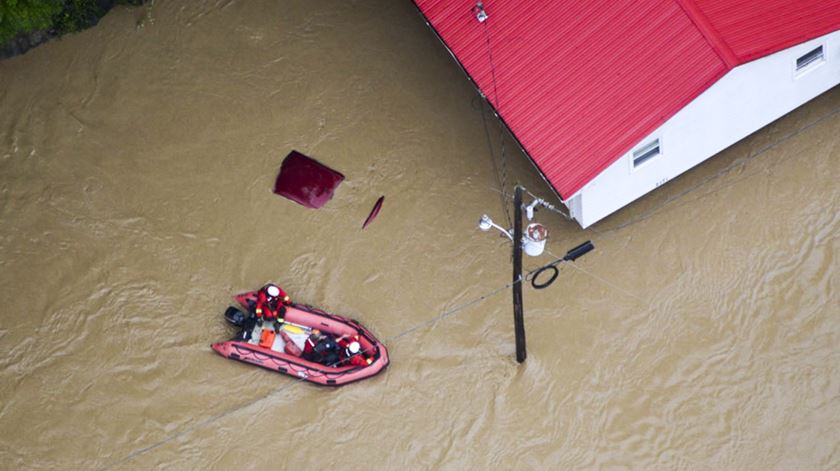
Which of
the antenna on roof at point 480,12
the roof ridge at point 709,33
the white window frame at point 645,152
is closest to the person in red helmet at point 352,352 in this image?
the white window frame at point 645,152

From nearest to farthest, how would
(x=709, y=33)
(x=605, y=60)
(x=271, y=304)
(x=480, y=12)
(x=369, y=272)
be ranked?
(x=709, y=33) → (x=605, y=60) → (x=480, y=12) → (x=271, y=304) → (x=369, y=272)

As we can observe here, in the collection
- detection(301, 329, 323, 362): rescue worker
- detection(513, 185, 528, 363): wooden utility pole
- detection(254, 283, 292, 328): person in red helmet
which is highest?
detection(254, 283, 292, 328): person in red helmet

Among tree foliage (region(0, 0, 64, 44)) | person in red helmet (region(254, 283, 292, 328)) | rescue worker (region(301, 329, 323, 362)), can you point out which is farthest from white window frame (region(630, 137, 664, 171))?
tree foliage (region(0, 0, 64, 44))

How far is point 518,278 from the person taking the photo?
18.9 metres

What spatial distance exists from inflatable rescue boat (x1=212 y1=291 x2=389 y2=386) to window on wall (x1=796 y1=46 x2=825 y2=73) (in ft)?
33.2

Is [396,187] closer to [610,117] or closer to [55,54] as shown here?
[610,117]

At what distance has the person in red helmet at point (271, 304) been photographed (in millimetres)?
21203

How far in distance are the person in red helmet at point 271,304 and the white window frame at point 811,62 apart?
11.3 metres

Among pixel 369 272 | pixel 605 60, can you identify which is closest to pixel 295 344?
pixel 369 272

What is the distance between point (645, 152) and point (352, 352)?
23.0ft

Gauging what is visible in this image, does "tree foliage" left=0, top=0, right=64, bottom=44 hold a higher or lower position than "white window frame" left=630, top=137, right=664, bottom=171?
higher

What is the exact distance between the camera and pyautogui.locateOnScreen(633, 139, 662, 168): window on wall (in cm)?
2044

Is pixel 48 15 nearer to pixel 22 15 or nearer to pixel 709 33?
pixel 22 15

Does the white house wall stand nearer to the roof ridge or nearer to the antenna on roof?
the roof ridge
